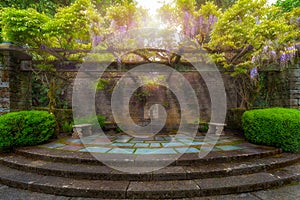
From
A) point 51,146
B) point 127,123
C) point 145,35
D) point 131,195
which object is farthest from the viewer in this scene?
point 127,123

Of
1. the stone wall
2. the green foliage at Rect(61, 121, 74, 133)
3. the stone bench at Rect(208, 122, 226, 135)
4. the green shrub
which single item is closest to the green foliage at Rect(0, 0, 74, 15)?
the stone wall

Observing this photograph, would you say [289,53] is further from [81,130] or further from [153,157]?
[81,130]

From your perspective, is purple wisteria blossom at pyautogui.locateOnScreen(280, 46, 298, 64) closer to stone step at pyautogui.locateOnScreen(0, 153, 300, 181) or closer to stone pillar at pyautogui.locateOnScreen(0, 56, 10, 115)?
stone step at pyautogui.locateOnScreen(0, 153, 300, 181)

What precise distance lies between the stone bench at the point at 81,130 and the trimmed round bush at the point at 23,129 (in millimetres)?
796

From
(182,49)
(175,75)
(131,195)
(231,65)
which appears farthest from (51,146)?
(231,65)

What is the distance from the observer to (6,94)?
4879 mm

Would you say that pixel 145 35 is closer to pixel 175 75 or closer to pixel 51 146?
pixel 175 75

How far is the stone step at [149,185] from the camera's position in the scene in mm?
2168

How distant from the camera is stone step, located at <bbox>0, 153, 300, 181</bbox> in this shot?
8.11 feet

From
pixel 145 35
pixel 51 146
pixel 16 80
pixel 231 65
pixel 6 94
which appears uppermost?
pixel 145 35

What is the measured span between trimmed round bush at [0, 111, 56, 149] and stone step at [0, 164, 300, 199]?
1.21 metres

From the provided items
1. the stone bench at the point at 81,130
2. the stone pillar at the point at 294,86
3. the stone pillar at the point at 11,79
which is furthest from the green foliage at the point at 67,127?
the stone pillar at the point at 294,86

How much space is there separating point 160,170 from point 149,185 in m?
0.33

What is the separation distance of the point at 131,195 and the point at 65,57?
14.4 feet
